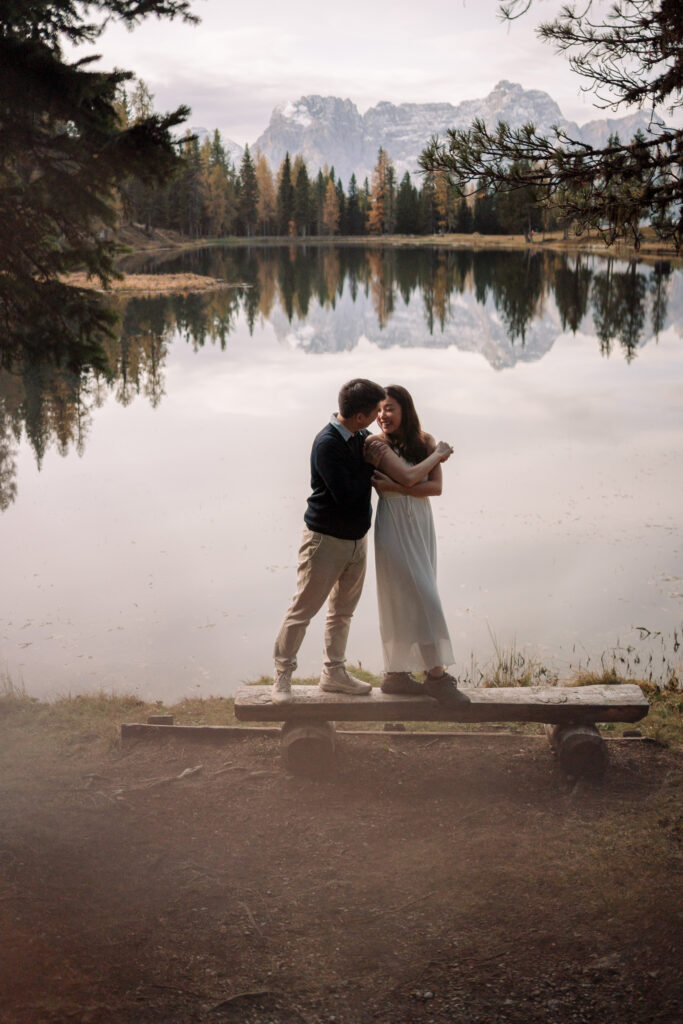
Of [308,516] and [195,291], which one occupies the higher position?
[195,291]

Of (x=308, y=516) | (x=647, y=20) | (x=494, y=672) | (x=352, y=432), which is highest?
(x=647, y=20)

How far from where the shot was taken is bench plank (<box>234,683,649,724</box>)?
635 cm

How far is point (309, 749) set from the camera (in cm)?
650

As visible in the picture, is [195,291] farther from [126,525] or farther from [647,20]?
[647,20]

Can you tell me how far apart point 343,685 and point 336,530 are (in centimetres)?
116

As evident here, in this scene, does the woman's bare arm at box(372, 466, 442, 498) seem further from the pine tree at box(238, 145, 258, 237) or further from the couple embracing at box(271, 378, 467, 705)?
the pine tree at box(238, 145, 258, 237)

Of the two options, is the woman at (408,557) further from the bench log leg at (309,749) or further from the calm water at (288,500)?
the calm water at (288,500)

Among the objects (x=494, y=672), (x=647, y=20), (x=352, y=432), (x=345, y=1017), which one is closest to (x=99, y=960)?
(x=345, y=1017)

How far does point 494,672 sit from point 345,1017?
554 centimetres

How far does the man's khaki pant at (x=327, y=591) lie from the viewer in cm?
606

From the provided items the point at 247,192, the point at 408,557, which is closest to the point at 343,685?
the point at 408,557

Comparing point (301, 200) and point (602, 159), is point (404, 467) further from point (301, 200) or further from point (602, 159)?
point (301, 200)

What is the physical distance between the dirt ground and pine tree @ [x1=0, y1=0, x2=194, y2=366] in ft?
9.65

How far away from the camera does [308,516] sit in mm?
6145
